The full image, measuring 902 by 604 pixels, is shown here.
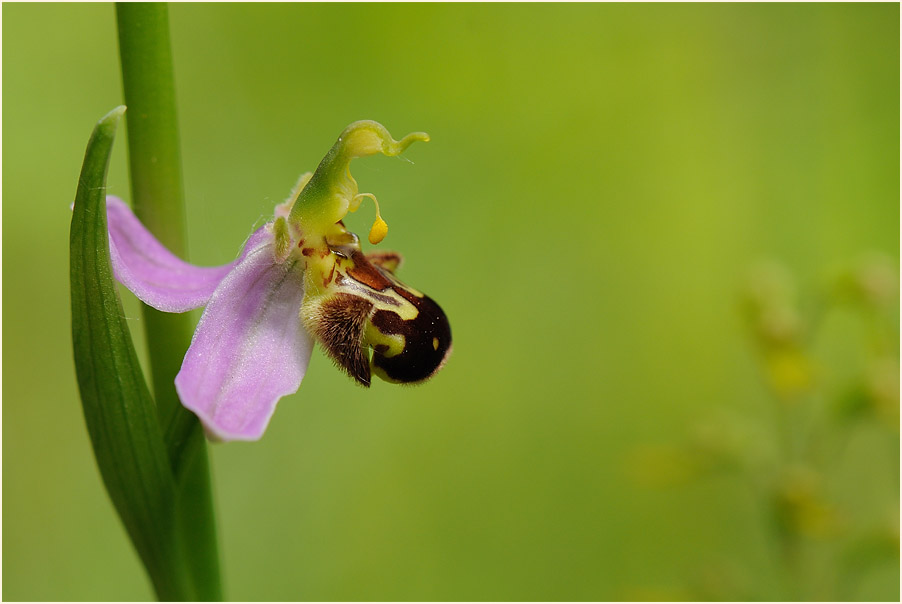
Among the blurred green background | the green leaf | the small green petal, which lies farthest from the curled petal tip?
the blurred green background

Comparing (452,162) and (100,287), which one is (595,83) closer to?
(452,162)

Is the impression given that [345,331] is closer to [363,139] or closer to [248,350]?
[248,350]

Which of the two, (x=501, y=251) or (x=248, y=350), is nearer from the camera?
(x=248, y=350)

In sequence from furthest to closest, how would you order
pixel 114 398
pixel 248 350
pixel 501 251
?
pixel 501 251
pixel 248 350
pixel 114 398

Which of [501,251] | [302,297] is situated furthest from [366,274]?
[501,251]

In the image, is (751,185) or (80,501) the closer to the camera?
(80,501)

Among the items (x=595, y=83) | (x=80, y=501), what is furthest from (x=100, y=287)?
(x=595, y=83)
